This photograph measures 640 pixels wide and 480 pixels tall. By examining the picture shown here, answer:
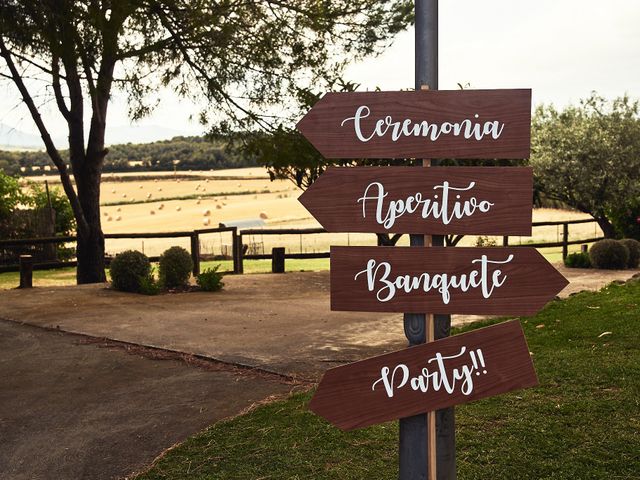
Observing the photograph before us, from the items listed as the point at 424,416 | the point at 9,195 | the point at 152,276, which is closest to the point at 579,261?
the point at 152,276

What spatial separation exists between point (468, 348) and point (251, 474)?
5.25 ft

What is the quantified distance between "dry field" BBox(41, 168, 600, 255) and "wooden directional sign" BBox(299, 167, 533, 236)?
66.7 feet

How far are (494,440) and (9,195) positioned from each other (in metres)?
18.3

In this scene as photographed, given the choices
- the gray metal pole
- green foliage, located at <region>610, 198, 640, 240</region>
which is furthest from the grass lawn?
green foliage, located at <region>610, 198, 640, 240</region>

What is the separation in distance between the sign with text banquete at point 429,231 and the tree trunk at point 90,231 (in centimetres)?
1165

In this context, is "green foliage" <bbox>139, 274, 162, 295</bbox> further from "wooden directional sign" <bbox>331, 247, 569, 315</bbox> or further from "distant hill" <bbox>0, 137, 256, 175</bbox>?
"distant hill" <bbox>0, 137, 256, 175</bbox>

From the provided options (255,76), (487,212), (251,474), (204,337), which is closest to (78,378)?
(204,337)

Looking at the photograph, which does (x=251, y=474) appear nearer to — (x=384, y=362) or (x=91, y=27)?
(x=384, y=362)

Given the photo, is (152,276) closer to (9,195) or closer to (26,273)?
(26,273)

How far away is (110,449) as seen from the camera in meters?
4.71

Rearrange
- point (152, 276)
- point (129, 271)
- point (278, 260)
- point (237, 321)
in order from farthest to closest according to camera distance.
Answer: point (278, 260), point (152, 276), point (129, 271), point (237, 321)

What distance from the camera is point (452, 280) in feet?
10.3

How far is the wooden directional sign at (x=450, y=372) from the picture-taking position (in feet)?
10.4

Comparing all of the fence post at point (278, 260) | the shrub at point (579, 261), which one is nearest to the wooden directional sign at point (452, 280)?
the fence post at point (278, 260)
